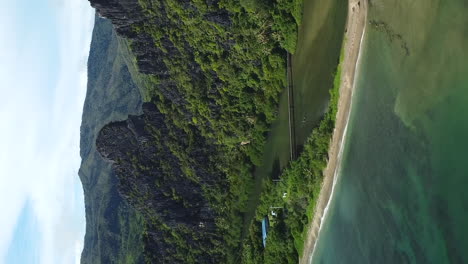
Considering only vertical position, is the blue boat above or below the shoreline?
below

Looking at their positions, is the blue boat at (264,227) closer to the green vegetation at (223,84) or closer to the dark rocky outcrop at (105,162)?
the green vegetation at (223,84)

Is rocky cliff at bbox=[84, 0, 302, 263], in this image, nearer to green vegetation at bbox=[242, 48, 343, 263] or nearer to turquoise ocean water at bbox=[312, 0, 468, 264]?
green vegetation at bbox=[242, 48, 343, 263]

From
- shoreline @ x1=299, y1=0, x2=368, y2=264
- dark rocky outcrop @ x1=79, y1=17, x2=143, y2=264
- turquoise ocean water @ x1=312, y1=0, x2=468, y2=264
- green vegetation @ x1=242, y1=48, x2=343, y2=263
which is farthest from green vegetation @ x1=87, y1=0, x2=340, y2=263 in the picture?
dark rocky outcrop @ x1=79, y1=17, x2=143, y2=264

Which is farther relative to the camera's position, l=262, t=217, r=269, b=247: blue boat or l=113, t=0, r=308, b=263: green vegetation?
l=262, t=217, r=269, b=247: blue boat

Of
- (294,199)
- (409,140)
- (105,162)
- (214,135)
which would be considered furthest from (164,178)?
(409,140)

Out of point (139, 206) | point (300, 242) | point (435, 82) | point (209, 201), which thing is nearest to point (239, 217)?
point (209, 201)

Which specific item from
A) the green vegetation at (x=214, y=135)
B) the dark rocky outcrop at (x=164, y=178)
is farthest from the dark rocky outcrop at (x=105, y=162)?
the green vegetation at (x=214, y=135)

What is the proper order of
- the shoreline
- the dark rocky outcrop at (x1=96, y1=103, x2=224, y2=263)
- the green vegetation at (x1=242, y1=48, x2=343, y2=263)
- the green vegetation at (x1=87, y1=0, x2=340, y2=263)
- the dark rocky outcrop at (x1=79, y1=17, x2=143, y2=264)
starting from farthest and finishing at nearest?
the dark rocky outcrop at (x1=79, y1=17, x2=143, y2=264) < the dark rocky outcrop at (x1=96, y1=103, x2=224, y2=263) < the green vegetation at (x1=87, y1=0, x2=340, y2=263) < the green vegetation at (x1=242, y1=48, x2=343, y2=263) < the shoreline

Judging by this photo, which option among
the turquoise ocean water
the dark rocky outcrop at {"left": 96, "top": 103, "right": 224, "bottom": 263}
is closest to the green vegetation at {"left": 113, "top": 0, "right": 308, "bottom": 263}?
the dark rocky outcrop at {"left": 96, "top": 103, "right": 224, "bottom": 263}

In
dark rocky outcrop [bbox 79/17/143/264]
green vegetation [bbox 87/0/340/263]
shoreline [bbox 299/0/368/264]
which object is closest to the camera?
shoreline [bbox 299/0/368/264]
